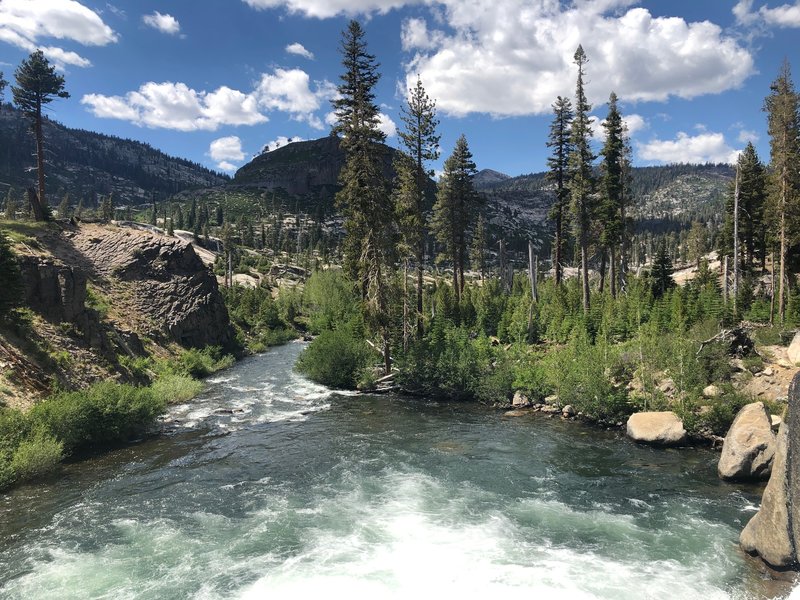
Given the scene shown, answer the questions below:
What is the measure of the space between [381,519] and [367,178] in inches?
850

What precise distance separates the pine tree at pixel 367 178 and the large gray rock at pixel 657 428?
49.8ft

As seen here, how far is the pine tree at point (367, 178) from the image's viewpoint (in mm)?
29781

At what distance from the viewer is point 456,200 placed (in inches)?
1775

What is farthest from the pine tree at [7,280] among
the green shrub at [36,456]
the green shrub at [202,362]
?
the green shrub at [202,362]

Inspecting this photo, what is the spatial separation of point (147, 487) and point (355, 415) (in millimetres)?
11120

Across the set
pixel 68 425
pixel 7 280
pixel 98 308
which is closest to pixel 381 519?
pixel 68 425

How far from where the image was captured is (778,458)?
10969 mm

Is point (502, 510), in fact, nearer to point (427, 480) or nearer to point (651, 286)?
point (427, 480)

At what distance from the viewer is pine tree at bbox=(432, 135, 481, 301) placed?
44656 millimetres

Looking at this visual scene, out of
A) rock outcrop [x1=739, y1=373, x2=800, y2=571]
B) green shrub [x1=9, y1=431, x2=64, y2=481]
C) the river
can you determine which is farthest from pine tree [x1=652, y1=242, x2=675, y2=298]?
green shrub [x1=9, y1=431, x2=64, y2=481]

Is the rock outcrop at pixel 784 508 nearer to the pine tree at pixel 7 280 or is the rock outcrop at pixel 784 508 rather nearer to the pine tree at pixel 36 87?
the pine tree at pixel 7 280

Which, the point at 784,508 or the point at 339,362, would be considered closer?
the point at 784,508

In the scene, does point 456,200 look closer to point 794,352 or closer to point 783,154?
point 783,154

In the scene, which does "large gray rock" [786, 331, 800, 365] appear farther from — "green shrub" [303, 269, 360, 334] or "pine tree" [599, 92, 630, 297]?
"green shrub" [303, 269, 360, 334]
